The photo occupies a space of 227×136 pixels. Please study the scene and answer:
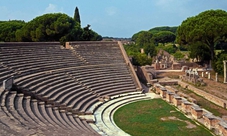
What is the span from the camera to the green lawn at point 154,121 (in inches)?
493

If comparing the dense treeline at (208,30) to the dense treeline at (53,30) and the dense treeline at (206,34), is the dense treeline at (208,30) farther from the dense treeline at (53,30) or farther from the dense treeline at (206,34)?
the dense treeline at (53,30)

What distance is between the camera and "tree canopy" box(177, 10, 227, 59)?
28.1 m

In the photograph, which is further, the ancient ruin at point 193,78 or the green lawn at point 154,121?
Answer: the ancient ruin at point 193,78

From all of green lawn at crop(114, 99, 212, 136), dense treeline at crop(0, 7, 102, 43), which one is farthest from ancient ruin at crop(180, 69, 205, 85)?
dense treeline at crop(0, 7, 102, 43)

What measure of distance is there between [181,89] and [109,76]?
589 cm

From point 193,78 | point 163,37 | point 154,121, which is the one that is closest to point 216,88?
point 193,78

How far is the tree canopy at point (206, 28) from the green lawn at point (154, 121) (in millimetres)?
13997

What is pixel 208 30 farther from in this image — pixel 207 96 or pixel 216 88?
pixel 207 96

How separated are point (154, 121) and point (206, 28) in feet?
58.1

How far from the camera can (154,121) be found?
1411cm

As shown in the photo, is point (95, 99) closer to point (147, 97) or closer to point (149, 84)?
point (147, 97)

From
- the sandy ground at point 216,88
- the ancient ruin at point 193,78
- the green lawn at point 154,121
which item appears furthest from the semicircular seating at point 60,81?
the sandy ground at point 216,88

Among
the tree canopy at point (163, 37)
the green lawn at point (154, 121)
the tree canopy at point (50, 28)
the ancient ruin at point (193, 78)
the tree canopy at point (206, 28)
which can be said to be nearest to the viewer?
the green lawn at point (154, 121)

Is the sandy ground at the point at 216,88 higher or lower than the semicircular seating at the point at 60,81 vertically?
lower
